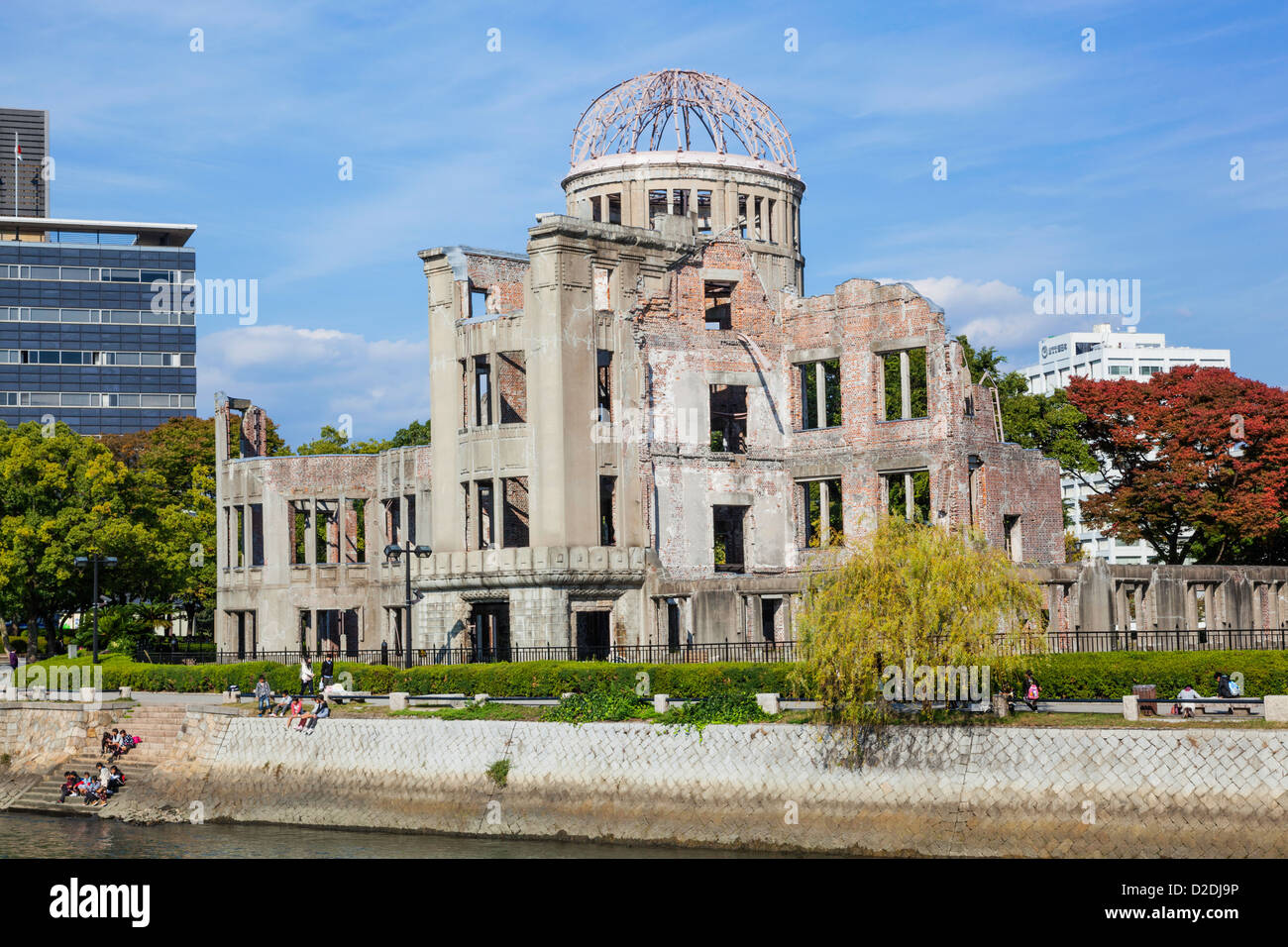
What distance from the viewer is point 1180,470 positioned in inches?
2478

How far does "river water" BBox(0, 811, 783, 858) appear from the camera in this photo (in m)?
35.0

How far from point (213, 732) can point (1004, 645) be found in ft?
72.9

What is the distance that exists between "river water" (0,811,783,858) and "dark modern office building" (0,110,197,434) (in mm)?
90055

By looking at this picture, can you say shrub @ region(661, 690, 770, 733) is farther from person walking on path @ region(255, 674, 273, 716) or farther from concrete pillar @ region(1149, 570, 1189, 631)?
concrete pillar @ region(1149, 570, 1189, 631)

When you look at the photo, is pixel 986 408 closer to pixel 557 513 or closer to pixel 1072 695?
pixel 557 513

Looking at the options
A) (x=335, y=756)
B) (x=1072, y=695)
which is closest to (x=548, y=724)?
(x=335, y=756)

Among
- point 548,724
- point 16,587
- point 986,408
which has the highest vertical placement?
point 986,408

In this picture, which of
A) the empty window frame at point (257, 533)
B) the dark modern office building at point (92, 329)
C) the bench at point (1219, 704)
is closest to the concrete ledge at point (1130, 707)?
the bench at point (1219, 704)

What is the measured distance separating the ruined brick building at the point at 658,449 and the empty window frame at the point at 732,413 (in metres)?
0.11

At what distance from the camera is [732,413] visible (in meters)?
59.1

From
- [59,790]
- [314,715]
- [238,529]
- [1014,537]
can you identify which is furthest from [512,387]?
[59,790]

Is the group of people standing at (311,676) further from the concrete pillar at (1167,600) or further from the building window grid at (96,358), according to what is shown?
the building window grid at (96,358)

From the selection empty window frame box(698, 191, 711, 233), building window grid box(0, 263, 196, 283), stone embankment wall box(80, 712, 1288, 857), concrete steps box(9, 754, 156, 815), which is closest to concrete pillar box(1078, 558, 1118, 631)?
stone embankment wall box(80, 712, 1288, 857)

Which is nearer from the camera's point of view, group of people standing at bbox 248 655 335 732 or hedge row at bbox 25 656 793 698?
hedge row at bbox 25 656 793 698
